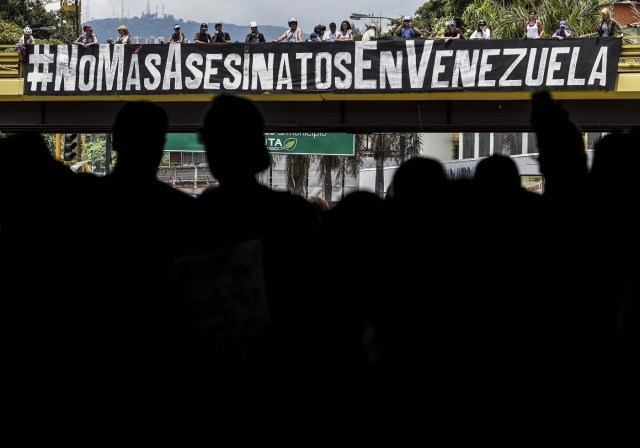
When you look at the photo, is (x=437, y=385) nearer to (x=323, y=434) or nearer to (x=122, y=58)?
(x=323, y=434)

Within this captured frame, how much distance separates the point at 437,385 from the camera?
344 cm

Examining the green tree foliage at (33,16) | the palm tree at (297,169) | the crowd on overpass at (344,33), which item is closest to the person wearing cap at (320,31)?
the crowd on overpass at (344,33)

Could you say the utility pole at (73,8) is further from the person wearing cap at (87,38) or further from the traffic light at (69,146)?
the person wearing cap at (87,38)

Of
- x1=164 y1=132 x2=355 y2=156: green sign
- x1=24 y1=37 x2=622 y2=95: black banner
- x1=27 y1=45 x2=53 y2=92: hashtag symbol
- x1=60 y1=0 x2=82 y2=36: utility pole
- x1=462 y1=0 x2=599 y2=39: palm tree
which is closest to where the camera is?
x1=24 y1=37 x2=622 y2=95: black banner

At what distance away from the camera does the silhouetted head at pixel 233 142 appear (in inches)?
141

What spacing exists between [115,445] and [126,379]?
23 cm

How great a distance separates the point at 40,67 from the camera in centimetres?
2433

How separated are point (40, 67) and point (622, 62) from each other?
45.1 ft

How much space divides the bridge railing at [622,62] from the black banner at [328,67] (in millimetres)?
573

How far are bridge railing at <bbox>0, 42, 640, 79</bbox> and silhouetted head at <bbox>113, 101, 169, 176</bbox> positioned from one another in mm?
19261

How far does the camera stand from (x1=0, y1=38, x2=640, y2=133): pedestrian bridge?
22047 millimetres

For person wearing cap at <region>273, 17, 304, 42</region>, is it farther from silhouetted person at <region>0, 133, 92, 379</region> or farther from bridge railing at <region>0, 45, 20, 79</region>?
silhouetted person at <region>0, 133, 92, 379</region>

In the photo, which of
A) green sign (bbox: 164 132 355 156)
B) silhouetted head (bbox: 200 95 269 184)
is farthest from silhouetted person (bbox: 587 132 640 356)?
green sign (bbox: 164 132 355 156)

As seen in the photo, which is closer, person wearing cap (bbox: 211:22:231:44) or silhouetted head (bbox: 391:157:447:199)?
silhouetted head (bbox: 391:157:447:199)
